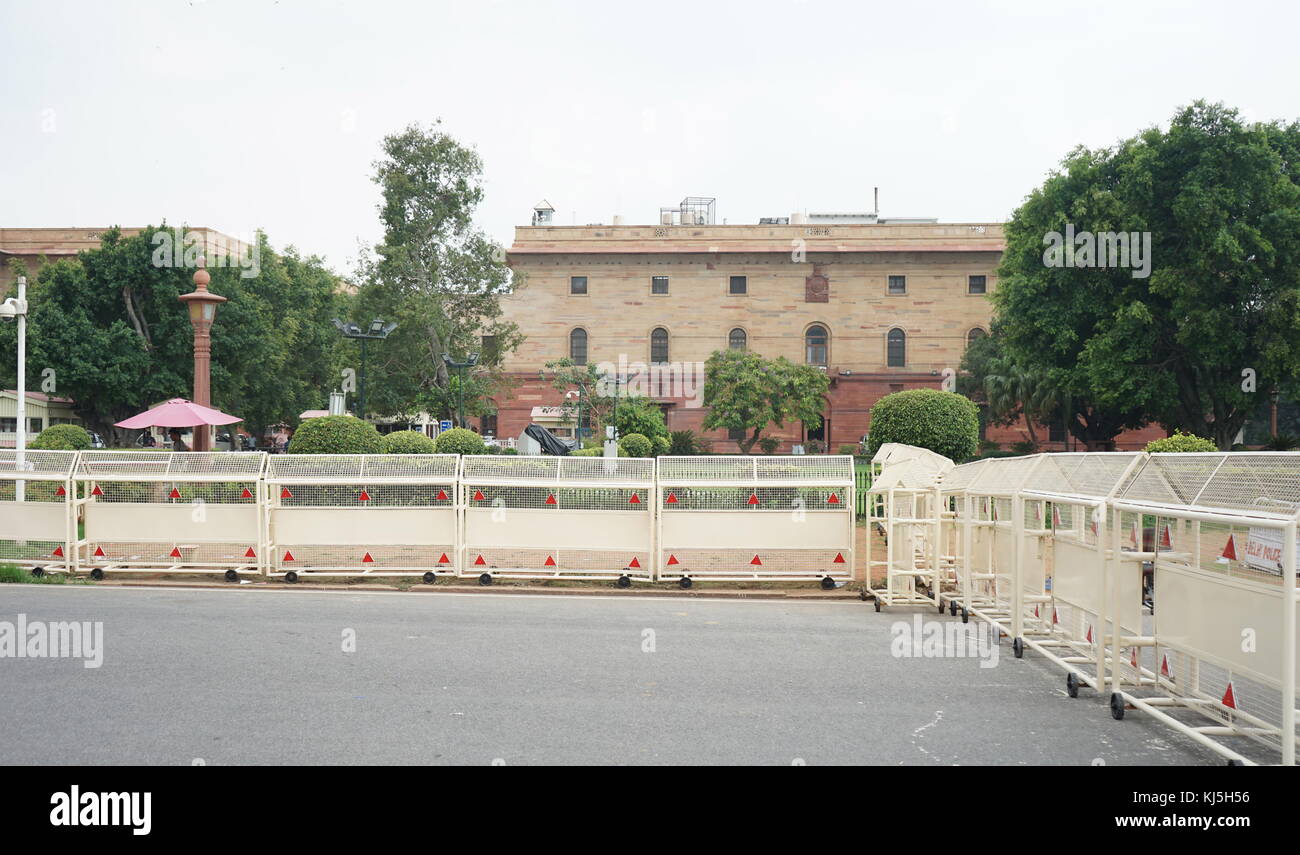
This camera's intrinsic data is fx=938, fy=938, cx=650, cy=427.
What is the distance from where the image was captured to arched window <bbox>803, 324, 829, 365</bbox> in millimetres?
56594

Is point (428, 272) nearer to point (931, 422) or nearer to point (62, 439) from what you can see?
point (62, 439)

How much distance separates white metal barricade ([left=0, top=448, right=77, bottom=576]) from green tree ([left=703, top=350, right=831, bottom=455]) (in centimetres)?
3471

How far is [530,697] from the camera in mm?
7129

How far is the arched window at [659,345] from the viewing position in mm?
56500

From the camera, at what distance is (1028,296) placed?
1474 inches

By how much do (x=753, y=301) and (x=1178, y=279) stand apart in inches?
1030

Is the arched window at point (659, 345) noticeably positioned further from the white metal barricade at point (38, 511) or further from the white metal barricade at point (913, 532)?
the white metal barricade at point (38, 511)

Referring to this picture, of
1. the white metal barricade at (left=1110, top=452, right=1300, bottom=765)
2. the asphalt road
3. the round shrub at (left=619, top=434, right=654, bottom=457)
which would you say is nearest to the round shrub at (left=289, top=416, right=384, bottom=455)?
the asphalt road

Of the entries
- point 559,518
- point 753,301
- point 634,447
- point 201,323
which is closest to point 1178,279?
point 634,447

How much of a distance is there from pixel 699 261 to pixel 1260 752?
51.7 metres

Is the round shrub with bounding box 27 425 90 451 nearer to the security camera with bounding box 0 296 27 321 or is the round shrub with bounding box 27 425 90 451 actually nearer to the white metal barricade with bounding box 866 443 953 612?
the security camera with bounding box 0 296 27 321
